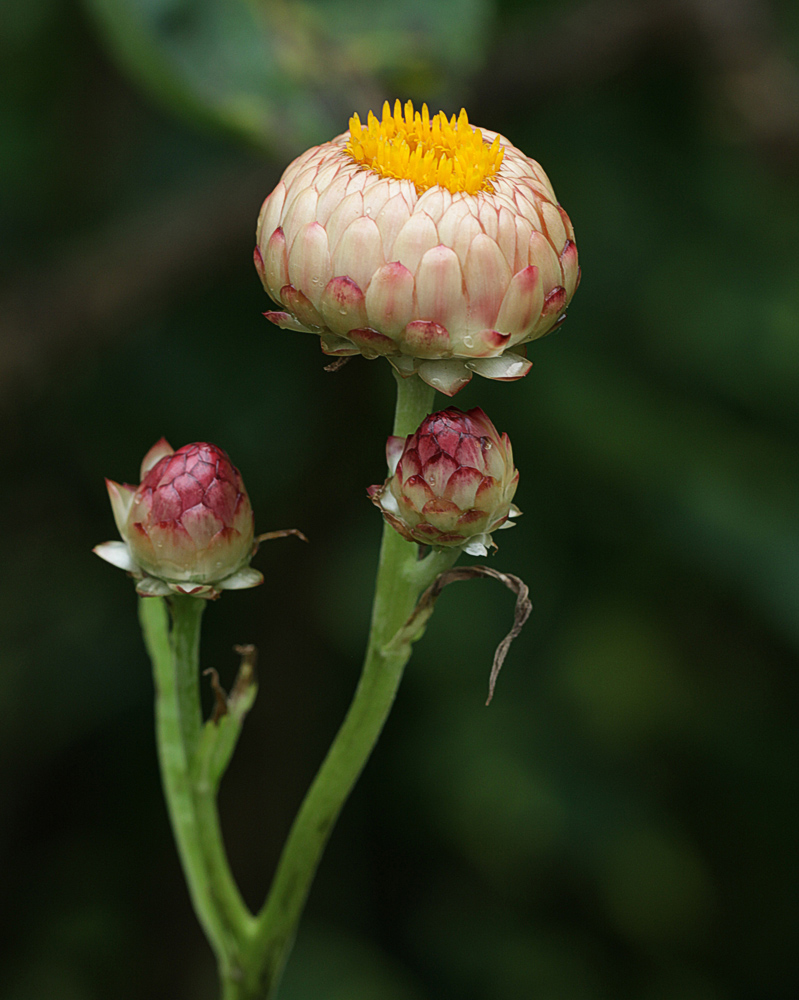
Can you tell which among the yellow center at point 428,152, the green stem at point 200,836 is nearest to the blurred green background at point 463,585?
the green stem at point 200,836

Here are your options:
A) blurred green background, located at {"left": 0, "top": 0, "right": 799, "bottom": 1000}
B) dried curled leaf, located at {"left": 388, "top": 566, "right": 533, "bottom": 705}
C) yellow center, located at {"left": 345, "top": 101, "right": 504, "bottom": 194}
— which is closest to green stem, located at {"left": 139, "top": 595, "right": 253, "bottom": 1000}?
dried curled leaf, located at {"left": 388, "top": 566, "right": 533, "bottom": 705}

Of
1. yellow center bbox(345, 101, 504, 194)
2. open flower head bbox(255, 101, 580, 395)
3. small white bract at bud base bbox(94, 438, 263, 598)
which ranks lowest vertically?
small white bract at bud base bbox(94, 438, 263, 598)

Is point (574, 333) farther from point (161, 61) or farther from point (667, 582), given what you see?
point (161, 61)

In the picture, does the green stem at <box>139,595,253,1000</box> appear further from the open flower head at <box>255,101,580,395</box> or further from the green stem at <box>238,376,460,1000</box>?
the open flower head at <box>255,101,580,395</box>

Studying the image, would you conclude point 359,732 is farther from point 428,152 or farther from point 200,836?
point 428,152

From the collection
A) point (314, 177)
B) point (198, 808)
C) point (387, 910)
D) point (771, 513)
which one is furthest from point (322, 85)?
point (387, 910)

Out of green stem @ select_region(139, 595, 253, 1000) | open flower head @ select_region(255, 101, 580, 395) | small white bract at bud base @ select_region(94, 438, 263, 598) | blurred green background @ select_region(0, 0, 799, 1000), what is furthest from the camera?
blurred green background @ select_region(0, 0, 799, 1000)

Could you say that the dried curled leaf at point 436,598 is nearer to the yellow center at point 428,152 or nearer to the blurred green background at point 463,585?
the yellow center at point 428,152
